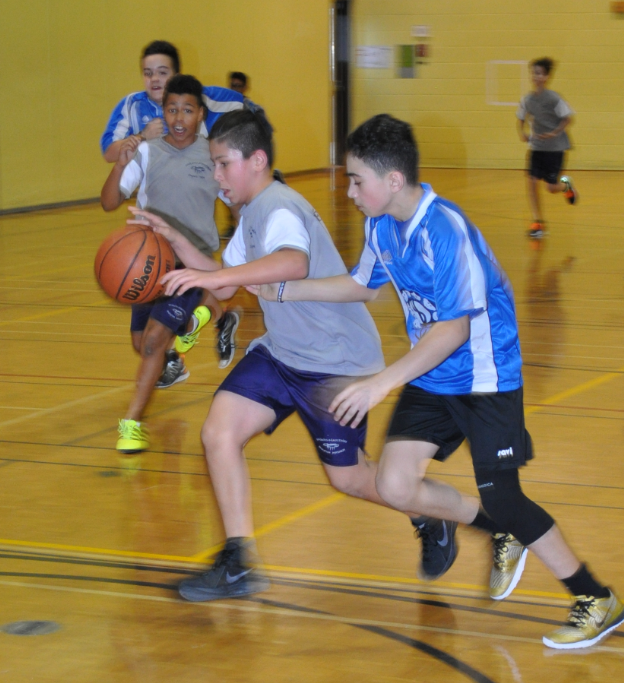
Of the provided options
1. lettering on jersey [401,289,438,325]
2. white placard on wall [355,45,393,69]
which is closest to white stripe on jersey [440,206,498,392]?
lettering on jersey [401,289,438,325]

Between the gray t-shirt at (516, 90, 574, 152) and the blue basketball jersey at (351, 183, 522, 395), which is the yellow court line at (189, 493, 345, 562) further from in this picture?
the gray t-shirt at (516, 90, 574, 152)

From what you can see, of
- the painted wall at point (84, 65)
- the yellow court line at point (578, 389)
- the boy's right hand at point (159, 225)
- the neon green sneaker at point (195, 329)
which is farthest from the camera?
the painted wall at point (84, 65)

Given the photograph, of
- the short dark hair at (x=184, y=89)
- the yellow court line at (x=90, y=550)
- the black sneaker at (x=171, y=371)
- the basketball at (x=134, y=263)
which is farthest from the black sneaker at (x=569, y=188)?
the yellow court line at (x=90, y=550)

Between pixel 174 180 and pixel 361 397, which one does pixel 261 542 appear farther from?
pixel 174 180

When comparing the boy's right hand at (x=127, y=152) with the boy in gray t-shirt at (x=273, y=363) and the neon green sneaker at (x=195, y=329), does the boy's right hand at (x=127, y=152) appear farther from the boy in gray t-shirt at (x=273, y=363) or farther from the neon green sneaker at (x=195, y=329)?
the boy in gray t-shirt at (x=273, y=363)

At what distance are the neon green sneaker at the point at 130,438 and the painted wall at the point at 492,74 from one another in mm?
15300

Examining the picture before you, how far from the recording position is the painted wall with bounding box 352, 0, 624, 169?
18.2 meters

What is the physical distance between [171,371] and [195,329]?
15.2 inches

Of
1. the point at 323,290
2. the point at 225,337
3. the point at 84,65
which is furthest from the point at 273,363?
the point at 84,65

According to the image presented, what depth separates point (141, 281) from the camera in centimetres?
369

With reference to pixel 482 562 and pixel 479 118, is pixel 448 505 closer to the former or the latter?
pixel 482 562

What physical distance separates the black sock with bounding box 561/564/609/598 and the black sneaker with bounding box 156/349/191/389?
3247 mm

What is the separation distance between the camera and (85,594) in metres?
3.19

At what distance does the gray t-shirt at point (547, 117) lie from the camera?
38.3 ft
